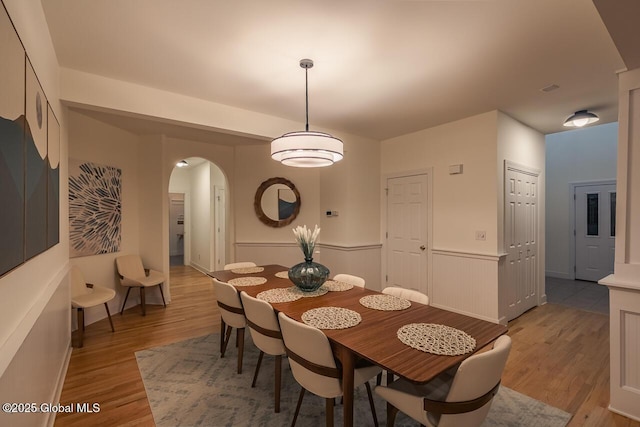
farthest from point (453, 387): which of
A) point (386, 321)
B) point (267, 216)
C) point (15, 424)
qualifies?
point (267, 216)

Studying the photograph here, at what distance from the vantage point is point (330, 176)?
4.65m

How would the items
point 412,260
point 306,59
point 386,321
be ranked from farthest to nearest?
point 412,260
point 306,59
point 386,321

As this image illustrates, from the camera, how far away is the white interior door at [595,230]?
5297 millimetres

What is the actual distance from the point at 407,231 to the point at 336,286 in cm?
218

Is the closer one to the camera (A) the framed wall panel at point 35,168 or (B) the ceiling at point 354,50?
(A) the framed wall panel at point 35,168

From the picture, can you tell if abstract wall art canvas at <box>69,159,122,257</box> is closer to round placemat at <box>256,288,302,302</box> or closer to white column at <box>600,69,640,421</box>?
round placemat at <box>256,288,302,302</box>

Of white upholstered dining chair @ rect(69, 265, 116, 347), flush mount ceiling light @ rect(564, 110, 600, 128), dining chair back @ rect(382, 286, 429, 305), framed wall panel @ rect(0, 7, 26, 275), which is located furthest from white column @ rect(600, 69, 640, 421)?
white upholstered dining chair @ rect(69, 265, 116, 347)

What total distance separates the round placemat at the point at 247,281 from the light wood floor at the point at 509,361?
3.28ft

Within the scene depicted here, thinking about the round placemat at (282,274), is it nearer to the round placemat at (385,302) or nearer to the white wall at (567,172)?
the round placemat at (385,302)

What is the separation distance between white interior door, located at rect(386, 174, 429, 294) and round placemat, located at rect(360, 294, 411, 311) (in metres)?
2.14

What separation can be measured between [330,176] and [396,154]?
→ 107cm

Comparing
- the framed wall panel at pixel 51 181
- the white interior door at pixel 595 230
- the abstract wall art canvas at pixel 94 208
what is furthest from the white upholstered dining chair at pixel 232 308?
the white interior door at pixel 595 230

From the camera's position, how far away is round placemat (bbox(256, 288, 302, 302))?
215 centimetres

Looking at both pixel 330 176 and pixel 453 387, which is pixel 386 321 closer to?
pixel 453 387
